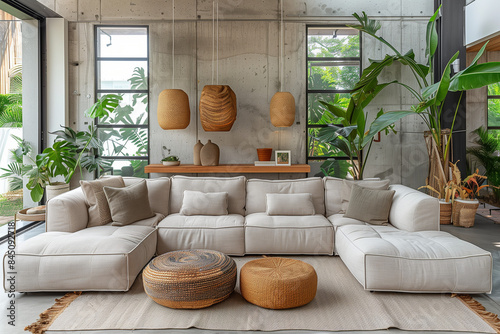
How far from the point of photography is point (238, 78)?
5777mm

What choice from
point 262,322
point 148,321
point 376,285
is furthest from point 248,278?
point 376,285

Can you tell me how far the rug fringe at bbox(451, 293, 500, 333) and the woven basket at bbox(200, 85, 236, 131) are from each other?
3326 mm

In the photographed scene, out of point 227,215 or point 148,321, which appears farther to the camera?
point 227,215

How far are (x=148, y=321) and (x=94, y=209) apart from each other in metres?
1.58

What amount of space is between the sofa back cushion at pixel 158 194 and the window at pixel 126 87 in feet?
5.47

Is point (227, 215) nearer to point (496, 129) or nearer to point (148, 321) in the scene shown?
point (148, 321)

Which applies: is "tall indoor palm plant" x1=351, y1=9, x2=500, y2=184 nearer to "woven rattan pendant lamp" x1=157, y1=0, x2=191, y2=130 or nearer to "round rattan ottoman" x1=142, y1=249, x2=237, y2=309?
"woven rattan pendant lamp" x1=157, y1=0, x2=191, y2=130

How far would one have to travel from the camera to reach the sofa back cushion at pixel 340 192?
4.22 meters

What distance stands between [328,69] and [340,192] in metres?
2.34

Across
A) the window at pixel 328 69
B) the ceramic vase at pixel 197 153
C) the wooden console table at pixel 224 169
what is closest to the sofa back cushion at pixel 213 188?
the wooden console table at pixel 224 169

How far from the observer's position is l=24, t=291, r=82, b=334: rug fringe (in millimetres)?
2434

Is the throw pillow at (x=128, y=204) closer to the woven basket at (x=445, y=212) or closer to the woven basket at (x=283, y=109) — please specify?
the woven basket at (x=283, y=109)

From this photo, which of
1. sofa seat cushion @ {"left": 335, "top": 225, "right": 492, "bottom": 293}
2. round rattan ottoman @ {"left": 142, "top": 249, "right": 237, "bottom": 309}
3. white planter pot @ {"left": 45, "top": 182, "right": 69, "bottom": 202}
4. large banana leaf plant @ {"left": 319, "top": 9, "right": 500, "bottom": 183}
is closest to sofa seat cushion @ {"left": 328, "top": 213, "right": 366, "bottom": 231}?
sofa seat cushion @ {"left": 335, "top": 225, "right": 492, "bottom": 293}

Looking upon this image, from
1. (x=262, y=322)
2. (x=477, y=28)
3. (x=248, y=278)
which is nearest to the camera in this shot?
(x=262, y=322)
